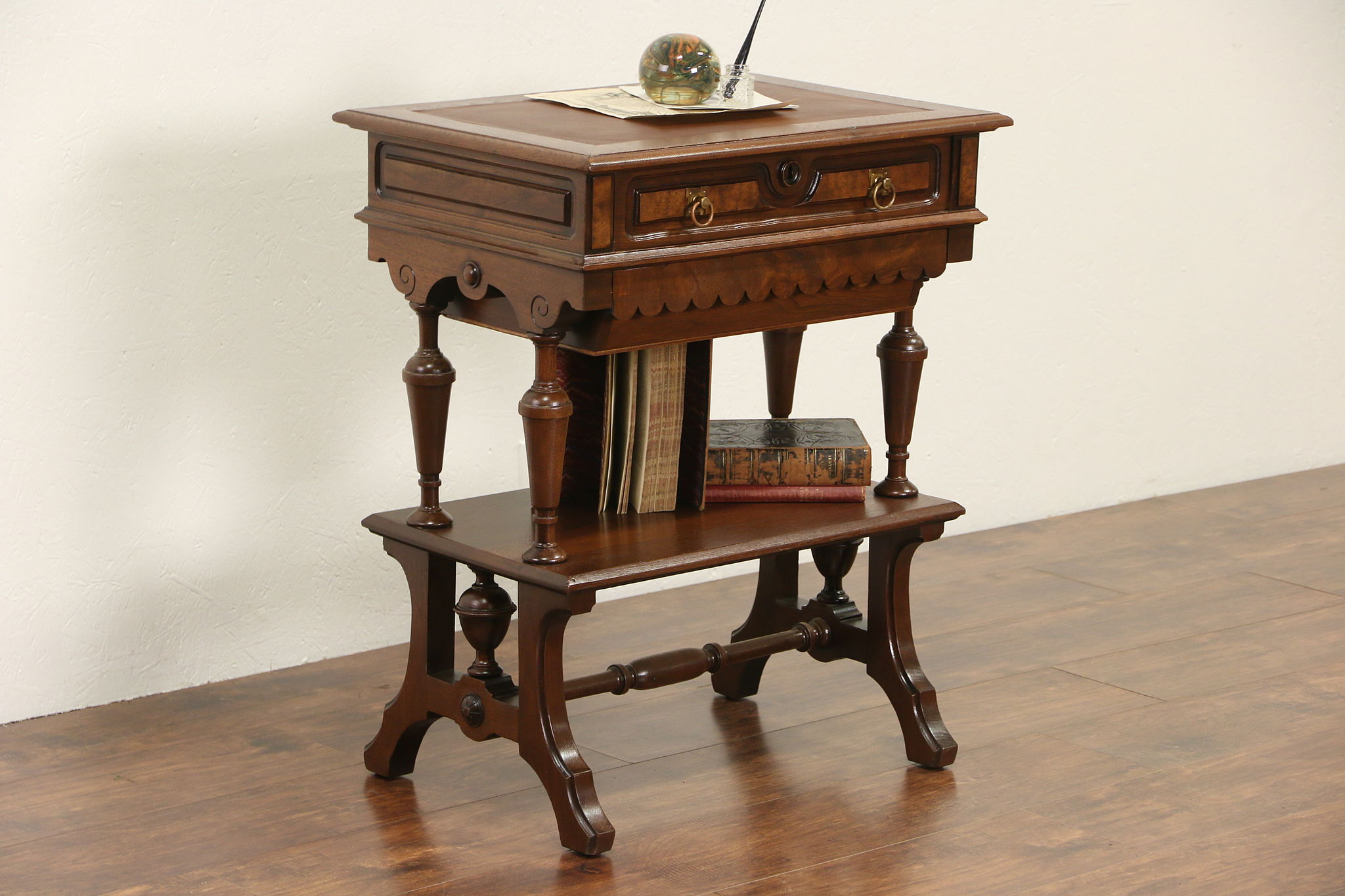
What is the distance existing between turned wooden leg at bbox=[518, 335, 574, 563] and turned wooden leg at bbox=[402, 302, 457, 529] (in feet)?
0.77

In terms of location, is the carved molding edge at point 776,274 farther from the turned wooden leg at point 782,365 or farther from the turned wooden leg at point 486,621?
the turned wooden leg at point 486,621

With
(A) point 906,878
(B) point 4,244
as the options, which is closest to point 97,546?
(B) point 4,244

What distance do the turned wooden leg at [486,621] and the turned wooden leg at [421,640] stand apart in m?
0.07

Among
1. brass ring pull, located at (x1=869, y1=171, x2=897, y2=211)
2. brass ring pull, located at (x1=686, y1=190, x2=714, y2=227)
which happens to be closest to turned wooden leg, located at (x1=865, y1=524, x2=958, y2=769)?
brass ring pull, located at (x1=869, y1=171, x2=897, y2=211)

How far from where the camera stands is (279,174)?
320 cm

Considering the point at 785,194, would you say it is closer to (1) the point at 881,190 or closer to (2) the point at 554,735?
(1) the point at 881,190

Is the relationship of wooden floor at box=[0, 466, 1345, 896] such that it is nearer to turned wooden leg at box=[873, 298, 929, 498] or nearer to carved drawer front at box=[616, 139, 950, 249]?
turned wooden leg at box=[873, 298, 929, 498]

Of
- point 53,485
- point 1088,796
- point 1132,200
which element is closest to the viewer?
point 1088,796

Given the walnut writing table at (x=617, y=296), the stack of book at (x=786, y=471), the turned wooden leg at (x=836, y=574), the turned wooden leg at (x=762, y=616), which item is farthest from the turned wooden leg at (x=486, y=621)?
the turned wooden leg at (x=836, y=574)

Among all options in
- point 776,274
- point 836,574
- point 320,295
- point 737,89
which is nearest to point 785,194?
point 776,274

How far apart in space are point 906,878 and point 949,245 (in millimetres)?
969

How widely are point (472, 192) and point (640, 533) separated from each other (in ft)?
1.83

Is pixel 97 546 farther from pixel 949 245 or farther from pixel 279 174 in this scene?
pixel 949 245

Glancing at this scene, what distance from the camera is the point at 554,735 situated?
2.58 metres
